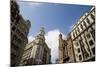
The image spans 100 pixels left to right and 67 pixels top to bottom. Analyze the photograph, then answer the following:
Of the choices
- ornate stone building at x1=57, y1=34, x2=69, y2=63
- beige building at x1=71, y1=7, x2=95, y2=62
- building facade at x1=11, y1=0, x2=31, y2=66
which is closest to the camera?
building facade at x1=11, y1=0, x2=31, y2=66

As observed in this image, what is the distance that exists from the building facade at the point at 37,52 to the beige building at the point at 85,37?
36cm

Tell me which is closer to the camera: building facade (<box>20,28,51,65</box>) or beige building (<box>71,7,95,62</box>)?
building facade (<box>20,28,51,65</box>)

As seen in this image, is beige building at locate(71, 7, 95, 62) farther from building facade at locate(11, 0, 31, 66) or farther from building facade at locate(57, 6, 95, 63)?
building facade at locate(11, 0, 31, 66)

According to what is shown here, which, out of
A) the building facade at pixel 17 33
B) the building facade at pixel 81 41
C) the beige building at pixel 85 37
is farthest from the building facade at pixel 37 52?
the beige building at pixel 85 37

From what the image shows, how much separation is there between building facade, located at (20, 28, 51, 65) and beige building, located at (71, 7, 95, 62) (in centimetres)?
36

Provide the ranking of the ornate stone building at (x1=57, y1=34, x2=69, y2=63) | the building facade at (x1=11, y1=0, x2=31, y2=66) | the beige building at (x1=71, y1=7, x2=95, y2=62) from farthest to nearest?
1. the beige building at (x1=71, y1=7, x2=95, y2=62)
2. the ornate stone building at (x1=57, y1=34, x2=69, y2=63)
3. the building facade at (x1=11, y1=0, x2=31, y2=66)

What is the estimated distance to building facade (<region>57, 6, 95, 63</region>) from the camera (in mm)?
2129

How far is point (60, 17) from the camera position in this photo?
2090mm

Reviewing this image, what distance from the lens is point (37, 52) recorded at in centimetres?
199

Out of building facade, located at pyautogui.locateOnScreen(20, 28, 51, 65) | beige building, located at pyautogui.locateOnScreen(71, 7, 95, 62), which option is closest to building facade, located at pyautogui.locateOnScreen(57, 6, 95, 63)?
beige building, located at pyautogui.locateOnScreen(71, 7, 95, 62)

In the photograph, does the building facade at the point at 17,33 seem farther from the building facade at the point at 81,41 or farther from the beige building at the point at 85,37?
the beige building at the point at 85,37

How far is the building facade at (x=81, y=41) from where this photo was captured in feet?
6.98

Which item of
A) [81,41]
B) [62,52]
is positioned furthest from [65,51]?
[81,41]
